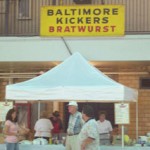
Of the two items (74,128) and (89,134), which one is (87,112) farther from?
(74,128)

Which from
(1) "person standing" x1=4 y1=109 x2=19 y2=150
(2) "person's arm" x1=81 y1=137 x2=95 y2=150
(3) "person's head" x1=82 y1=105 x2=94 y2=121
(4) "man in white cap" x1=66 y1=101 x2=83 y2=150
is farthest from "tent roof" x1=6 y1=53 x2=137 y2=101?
(2) "person's arm" x1=81 y1=137 x2=95 y2=150

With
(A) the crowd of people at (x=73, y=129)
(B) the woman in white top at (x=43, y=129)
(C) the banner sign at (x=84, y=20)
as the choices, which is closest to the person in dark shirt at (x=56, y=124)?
(A) the crowd of people at (x=73, y=129)

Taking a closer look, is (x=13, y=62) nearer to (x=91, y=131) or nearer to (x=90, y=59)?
(x=90, y=59)

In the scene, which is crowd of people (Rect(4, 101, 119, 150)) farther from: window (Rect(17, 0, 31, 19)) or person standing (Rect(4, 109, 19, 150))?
window (Rect(17, 0, 31, 19))

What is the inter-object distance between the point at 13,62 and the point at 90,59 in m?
2.41

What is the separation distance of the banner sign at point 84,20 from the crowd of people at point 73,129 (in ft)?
8.48

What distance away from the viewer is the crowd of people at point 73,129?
10.6 m

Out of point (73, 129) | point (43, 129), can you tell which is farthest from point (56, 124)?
point (73, 129)

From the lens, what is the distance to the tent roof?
495 inches

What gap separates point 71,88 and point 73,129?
96 centimetres

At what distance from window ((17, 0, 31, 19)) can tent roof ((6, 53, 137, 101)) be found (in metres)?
5.53

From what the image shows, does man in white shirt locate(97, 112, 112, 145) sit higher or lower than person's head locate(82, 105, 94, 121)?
lower

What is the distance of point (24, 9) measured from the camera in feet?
62.3

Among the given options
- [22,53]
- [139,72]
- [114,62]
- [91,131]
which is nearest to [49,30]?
[22,53]
